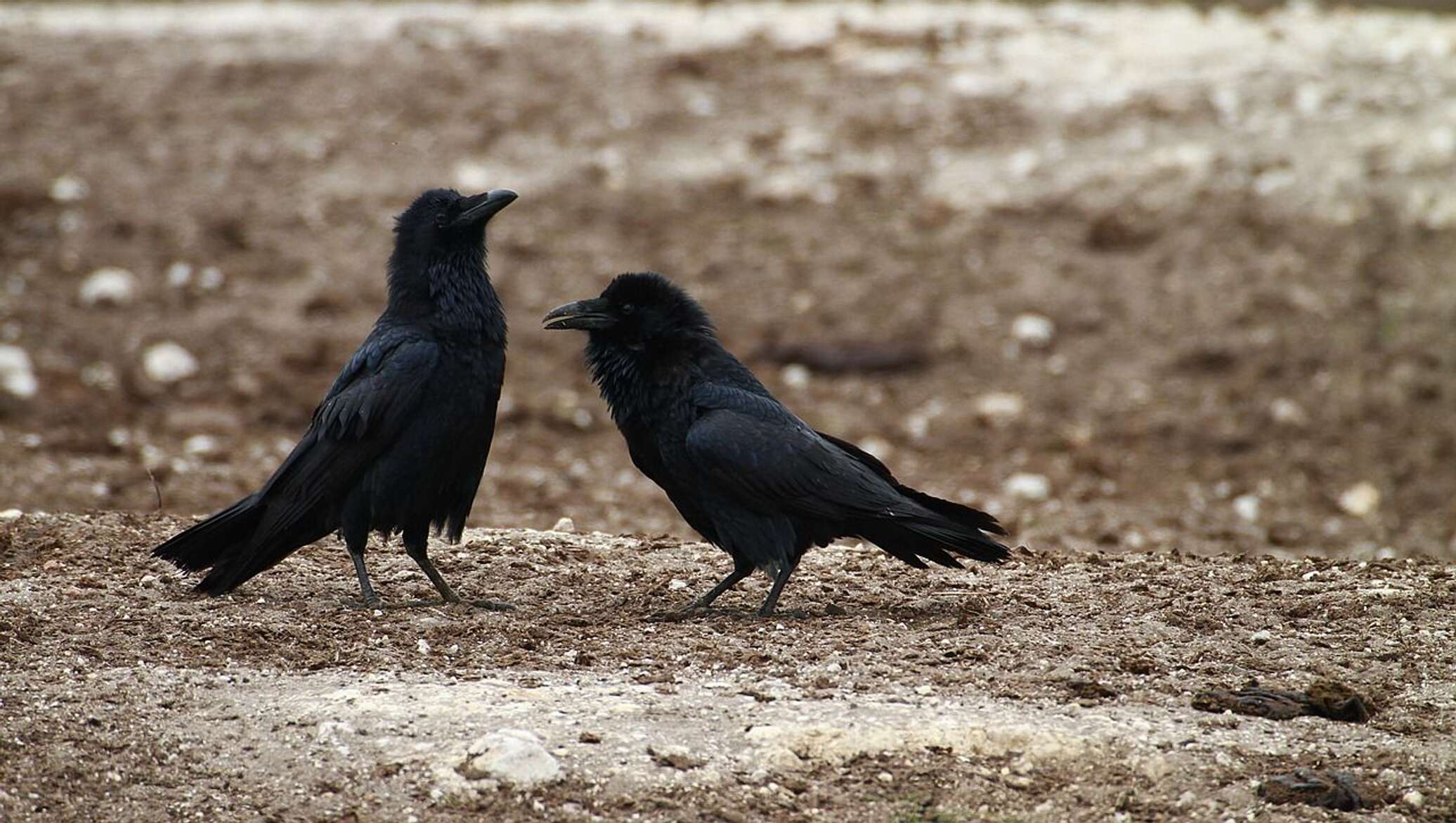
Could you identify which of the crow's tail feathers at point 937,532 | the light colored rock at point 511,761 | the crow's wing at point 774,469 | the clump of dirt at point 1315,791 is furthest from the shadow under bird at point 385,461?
the clump of dirt at point 1315,791

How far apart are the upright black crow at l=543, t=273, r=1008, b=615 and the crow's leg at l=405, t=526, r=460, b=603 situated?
0.88 metres

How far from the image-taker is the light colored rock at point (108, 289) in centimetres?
1241

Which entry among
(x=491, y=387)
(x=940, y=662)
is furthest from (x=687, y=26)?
(x=940, y=662)

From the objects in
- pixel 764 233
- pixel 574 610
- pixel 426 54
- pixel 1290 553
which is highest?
pixel 426 54

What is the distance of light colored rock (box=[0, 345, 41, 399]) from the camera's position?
35.9 feet

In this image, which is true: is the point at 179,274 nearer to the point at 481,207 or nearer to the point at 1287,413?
the point at 481,207

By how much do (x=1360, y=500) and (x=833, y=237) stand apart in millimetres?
4626

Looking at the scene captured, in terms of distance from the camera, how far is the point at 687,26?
Answer: 53.4ft

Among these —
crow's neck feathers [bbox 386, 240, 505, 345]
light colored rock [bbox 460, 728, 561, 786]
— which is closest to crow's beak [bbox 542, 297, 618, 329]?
crow's neck feathers [bbox 386, 240, 505, 345]

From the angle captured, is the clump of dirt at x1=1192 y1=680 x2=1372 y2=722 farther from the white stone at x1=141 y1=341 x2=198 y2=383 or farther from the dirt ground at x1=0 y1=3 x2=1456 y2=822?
the white stone at x1=141 y1=341 x2=198 y2=383

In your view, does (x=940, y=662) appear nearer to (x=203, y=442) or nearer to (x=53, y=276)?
(x=203, y=442)

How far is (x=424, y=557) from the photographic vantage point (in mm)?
6402

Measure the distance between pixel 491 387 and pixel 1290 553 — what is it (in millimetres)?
4998

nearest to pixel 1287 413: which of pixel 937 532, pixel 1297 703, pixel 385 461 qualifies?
pixel 937 532
